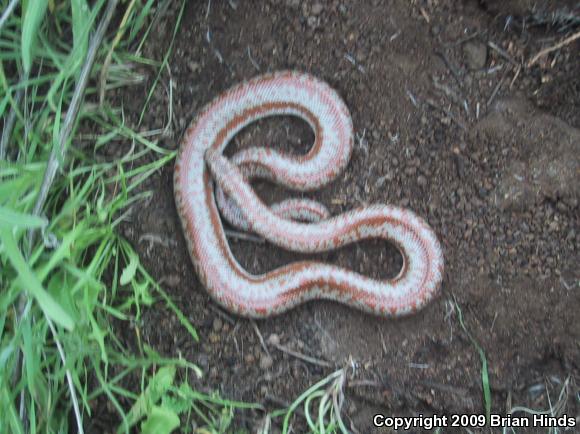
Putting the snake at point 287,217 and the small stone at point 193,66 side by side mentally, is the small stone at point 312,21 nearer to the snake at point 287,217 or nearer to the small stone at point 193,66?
the snake at point 287,217

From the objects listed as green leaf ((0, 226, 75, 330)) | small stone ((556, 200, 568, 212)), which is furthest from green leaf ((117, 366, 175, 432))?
small stone ((556, 200, 568, 212))

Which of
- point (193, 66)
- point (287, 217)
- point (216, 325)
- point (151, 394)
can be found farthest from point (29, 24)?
point (151, 394)

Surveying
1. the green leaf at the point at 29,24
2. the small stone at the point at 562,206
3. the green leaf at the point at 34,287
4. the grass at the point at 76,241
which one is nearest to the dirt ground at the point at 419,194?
the small stone at the point at 562,206

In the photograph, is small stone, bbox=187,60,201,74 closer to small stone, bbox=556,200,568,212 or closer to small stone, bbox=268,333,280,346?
small stone, bbox=268,333,280,346

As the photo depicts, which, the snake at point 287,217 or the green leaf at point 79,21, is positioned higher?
the green leaf at point 79,21

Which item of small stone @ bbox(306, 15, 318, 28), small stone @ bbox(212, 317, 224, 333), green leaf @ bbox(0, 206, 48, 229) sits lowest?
small stone @ bbox(212, 317, 224, 333)

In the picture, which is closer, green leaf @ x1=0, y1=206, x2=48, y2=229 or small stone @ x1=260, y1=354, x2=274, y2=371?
green leaf @ x1=0, y1=206, x2=48, y2=229
